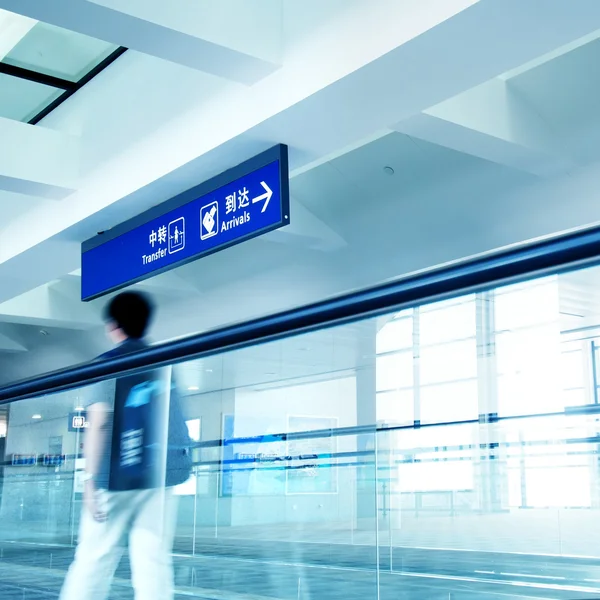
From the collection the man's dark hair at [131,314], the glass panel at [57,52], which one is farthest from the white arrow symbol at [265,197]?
the man's dark hair at [131,314]

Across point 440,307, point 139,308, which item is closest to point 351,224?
point 139,308

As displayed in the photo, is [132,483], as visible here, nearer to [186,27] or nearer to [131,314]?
[131,314]

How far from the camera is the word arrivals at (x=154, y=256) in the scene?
6882mm

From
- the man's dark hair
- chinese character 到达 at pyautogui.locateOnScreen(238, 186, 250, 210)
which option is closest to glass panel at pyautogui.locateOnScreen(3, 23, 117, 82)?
chinese character 到达 at pyautogui.locateOnScreen(238, 186, 250, 210)

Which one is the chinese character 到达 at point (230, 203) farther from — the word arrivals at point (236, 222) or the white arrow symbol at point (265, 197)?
the white arrow symbol at point (265, 197)

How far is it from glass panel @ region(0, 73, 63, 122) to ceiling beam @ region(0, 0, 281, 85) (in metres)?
3.22

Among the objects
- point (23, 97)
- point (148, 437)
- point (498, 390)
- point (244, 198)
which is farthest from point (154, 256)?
point (498, 390)

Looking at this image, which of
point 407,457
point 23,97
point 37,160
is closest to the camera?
point 407,457

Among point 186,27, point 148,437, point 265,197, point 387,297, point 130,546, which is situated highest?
point 186,27

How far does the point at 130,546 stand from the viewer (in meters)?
2.26

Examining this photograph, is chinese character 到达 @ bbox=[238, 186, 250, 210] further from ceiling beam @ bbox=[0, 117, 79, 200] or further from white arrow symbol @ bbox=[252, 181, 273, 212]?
ceiling beam @ bbox=[0, 117, 79, 200]

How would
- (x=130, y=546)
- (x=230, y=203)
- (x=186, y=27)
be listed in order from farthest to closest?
(x=230, y=203) < (x=186, y=27) < (x=130, y=546)

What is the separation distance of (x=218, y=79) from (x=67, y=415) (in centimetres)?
394

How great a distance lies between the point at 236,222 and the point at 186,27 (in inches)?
60.1
